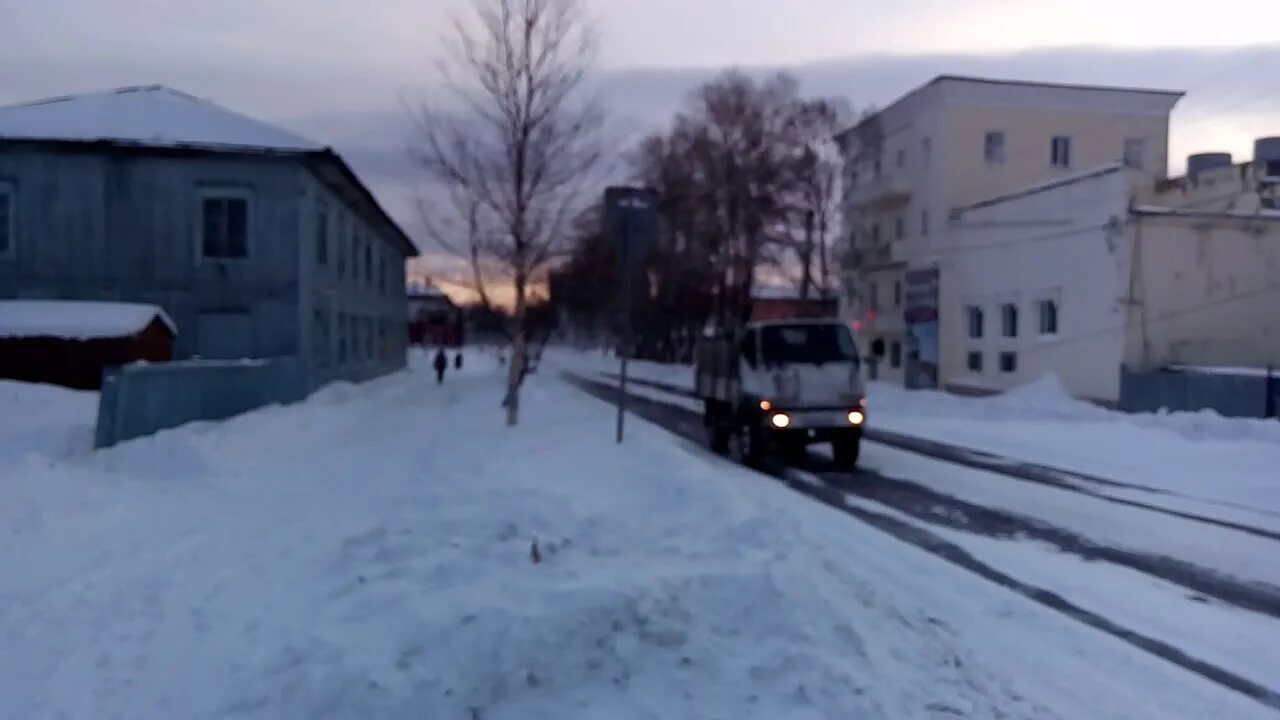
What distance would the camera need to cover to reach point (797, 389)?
58.9ft

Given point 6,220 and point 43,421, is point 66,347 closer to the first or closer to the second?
point 43,421

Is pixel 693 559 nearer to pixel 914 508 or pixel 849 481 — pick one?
pixel 914 508

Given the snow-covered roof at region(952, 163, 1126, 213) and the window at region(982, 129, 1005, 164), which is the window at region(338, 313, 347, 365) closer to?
the snow-covered roof at region(952, 163, 1126, 213)

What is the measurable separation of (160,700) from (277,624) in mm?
1095

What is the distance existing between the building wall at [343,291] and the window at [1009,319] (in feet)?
72.2

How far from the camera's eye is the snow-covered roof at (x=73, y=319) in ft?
80.9

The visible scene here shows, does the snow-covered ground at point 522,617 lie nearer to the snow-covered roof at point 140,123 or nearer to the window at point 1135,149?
the snow-covered roof at point 140,123

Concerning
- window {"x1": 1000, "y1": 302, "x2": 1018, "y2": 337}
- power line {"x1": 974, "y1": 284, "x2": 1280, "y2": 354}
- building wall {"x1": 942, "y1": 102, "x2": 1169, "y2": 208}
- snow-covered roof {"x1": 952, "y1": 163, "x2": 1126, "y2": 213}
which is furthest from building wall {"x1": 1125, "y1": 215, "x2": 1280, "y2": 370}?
building wall {"x1": 942, "y1": 102, "x2": 1169, "y2": 208}

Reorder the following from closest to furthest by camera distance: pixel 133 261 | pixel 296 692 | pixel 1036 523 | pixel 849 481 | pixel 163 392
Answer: pixel 296 692
pixel 1036 523
pixel 849 481
pixel 163 392
pixel 133 261

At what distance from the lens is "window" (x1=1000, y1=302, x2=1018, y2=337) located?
125 feet

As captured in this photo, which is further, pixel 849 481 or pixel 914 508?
pixel 849 481

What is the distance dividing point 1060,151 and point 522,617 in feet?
142

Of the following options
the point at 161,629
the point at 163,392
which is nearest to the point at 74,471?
the point at 163,392

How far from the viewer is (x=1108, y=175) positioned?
31.5 m
